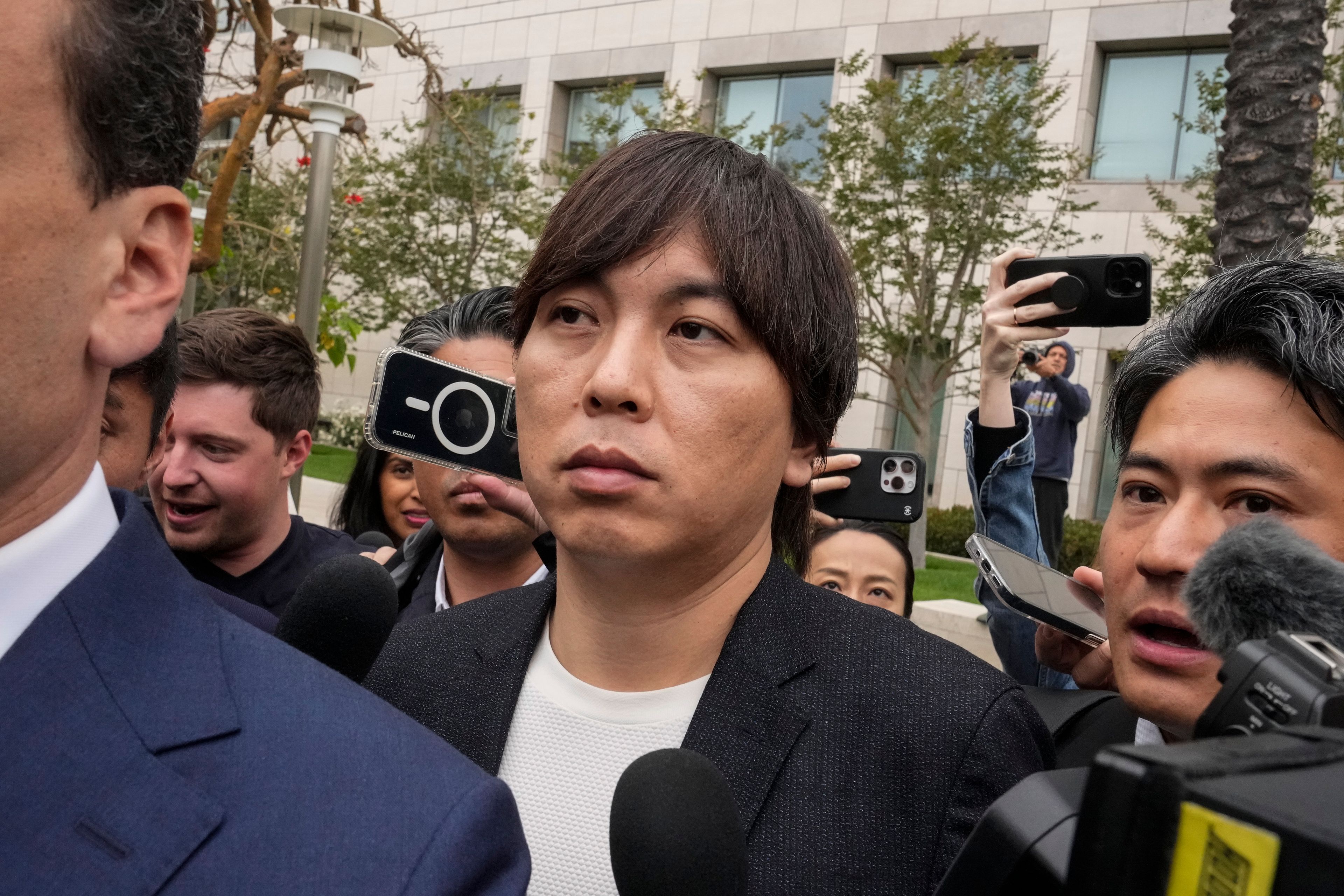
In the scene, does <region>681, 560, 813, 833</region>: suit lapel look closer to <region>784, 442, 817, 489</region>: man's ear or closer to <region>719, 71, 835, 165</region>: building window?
<region>784, 442, 817, 489</region>: man's ear

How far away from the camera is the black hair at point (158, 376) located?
2.47m

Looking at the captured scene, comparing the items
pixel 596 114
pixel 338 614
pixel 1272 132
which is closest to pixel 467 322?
pixel 338 614

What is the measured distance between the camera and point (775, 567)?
76.2 inches

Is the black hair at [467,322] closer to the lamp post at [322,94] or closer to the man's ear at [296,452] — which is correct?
the man's ear at [296,452]

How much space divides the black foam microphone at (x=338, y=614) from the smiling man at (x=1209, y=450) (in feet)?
3.44

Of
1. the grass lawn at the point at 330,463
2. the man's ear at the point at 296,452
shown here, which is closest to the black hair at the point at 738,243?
the man's ear at the point at 296,452

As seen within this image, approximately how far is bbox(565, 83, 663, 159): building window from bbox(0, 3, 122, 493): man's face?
16901 millimetres

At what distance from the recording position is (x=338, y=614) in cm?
157

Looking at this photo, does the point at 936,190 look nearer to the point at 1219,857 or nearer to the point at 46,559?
the point at 46,559

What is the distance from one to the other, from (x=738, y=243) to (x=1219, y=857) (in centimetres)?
136

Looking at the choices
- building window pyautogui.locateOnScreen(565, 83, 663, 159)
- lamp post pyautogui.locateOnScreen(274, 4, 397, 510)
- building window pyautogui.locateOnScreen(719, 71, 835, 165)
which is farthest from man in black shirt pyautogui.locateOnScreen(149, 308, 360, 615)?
building window pyautogui.locateOnScreen(719, 71, 835, 165)

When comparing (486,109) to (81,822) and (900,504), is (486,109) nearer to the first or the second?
(900,504)

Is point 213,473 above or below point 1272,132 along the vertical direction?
below

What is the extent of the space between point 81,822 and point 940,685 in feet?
3.61
